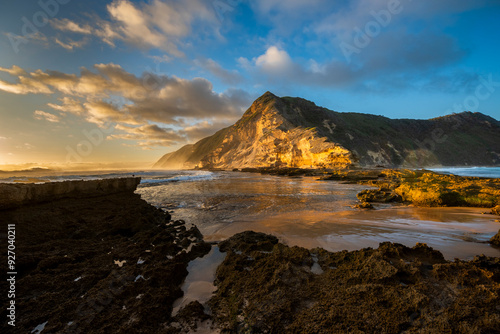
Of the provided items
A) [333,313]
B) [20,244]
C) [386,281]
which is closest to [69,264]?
[20,244]

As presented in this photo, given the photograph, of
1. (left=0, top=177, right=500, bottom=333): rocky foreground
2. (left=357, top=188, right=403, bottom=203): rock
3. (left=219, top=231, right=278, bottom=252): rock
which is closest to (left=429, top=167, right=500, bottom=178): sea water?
(left=357, top=188, right=403, bottom=203): rock

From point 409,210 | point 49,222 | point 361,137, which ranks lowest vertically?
point 409,210

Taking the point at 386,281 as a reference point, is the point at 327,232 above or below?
below

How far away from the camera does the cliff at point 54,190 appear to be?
4.75 meters

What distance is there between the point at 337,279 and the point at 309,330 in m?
0.91

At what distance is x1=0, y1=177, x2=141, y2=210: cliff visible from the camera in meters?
4.75

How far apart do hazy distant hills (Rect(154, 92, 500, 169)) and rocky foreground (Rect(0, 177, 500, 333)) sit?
4474 cm

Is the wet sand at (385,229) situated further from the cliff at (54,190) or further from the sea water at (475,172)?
the sea water at (475,172)

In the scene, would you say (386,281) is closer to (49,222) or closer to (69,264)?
(69,264)

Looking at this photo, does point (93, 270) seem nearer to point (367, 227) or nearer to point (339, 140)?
point (367, 227)

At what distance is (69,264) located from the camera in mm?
3160

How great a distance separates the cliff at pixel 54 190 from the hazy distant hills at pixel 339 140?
143 ft

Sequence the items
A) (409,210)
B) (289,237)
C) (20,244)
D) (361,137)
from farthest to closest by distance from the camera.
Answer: (361,137), (409,210), (289,237), (20,244)

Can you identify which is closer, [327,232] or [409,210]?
[327,232]
